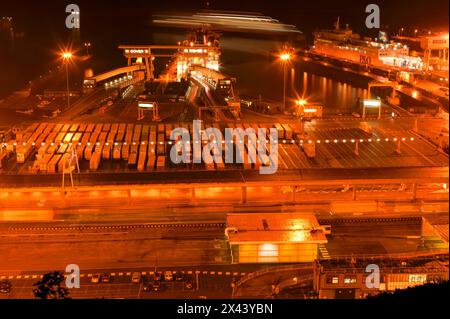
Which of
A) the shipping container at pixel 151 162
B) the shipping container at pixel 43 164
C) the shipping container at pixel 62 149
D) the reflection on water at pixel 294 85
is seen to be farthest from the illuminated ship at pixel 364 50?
the shipping container at pixel 43 164

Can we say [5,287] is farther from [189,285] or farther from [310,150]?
[310,150]

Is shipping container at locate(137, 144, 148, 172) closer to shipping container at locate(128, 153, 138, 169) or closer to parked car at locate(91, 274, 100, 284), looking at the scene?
shipping container at locate(128, 153, 138, 169)

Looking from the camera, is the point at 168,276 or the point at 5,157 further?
the point at 5,157

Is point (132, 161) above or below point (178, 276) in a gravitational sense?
above

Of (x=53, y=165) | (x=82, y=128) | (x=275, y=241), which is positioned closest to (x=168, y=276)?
(x=275, y=241)

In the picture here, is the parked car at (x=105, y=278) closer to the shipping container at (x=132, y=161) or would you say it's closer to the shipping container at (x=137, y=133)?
the shipping container at (x=132, y=161)
